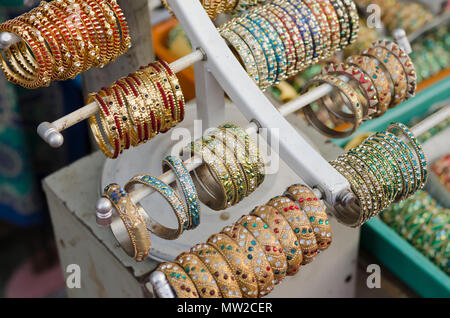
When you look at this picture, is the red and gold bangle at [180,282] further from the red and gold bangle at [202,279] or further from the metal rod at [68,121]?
the metal rod at [68,121]

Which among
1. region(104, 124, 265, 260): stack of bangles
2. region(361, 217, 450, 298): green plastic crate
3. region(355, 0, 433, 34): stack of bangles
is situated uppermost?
region(104, 124, 265, 260): stack of bangles

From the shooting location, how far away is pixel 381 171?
79 centimetres

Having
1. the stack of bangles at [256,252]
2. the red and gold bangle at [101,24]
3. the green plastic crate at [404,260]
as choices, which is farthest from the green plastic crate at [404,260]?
the red and gold bangle at [101,24]

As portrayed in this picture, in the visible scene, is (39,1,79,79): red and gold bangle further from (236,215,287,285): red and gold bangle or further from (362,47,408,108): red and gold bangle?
(362,47,408,108): red and gold bangle

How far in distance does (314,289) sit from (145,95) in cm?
54

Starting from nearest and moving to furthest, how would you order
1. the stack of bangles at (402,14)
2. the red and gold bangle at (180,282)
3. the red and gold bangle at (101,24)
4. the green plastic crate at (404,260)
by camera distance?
1. the red and gold bangle at (180,282)
2. the red and gold bangle at (101,24)
3. the green plastic crate at (404,260)
4. the stack of bangles at (402,14)

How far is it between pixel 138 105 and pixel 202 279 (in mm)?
241

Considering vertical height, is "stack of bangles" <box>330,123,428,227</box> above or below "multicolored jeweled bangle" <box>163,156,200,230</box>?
below

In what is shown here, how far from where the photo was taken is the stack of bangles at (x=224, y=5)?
2.93ft

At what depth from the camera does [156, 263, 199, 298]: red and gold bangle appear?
66 centimetres

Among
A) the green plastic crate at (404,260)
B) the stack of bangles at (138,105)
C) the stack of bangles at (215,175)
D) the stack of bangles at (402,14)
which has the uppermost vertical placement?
the stack of bangles at (138,105)

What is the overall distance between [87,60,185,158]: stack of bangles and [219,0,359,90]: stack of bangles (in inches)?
4.8

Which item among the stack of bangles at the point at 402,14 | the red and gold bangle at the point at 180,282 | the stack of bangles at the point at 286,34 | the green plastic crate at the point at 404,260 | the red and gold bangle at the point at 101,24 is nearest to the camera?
the red and gold bangle at the point at 180,282

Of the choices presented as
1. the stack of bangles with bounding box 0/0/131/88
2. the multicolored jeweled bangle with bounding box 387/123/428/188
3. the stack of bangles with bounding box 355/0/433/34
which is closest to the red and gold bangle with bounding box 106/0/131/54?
the stack of bangles with bounding box 0/0/131/88
